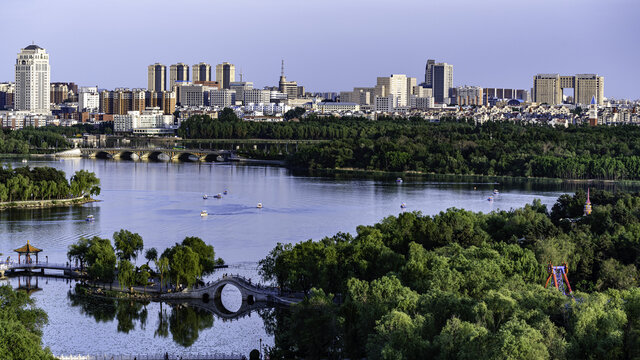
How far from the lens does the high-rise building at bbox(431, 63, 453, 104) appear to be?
9706 centimetres

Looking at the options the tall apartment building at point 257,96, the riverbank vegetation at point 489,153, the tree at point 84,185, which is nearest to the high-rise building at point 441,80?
the tall apartment building at point 257,96

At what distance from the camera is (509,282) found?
9.64 meters

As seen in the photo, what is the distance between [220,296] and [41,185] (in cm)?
953

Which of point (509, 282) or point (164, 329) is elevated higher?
point (509, 282)

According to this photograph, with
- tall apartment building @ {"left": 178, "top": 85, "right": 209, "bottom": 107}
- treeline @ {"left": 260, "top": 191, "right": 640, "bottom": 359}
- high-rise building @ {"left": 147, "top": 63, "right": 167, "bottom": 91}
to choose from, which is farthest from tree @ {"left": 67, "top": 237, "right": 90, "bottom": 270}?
high-rise building @ {"left": 147, "top": 63, "right": 167, "bottom": 91}

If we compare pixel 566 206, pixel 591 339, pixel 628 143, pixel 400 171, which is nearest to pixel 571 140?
pixel 628 143

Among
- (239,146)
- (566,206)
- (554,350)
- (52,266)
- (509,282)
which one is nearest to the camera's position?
(554,350)

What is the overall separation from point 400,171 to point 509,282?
2099 cm

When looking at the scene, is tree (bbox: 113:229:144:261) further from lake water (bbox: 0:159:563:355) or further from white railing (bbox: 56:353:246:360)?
white railing (bbox: 56:353:246:360)

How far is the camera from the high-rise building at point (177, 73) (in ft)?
298

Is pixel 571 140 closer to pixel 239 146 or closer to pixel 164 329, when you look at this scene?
pixel 239 146

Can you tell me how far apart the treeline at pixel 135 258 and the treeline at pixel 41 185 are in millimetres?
6976

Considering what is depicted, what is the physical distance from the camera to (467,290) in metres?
9.48

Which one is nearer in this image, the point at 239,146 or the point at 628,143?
the point at 628,143
